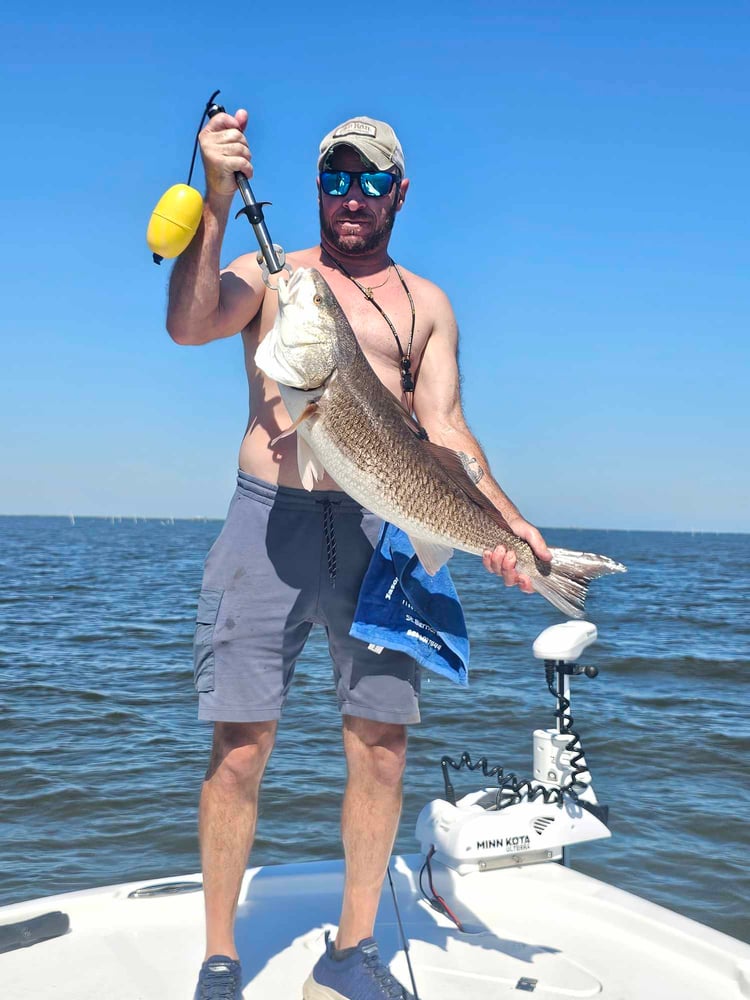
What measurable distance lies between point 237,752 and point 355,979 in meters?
0.88

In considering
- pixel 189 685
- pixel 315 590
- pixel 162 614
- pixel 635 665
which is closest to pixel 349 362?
pixel 315 590

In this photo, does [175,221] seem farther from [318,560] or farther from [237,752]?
[237,752]

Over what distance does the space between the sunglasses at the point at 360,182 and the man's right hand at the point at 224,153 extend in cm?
52

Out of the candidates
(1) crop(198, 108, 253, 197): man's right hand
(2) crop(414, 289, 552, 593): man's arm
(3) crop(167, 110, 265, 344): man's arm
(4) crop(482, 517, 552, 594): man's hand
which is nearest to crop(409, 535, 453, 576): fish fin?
(4) crop(482, 517, 552, 594): man's hand

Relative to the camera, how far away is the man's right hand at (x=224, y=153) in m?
2.96

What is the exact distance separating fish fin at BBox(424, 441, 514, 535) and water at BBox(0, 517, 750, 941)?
4037 mm

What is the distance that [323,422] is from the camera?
2943mm

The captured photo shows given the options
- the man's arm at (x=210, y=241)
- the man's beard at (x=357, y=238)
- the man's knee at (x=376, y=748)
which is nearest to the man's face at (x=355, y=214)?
the man's beard at (x=357, y=238)

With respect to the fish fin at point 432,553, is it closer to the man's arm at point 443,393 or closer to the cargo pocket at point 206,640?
the man's arm at point 443,393

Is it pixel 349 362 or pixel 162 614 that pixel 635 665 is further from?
pixel 349 362

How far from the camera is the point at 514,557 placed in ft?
10.4

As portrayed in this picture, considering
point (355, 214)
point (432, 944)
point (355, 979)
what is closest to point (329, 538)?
point (355, 214)

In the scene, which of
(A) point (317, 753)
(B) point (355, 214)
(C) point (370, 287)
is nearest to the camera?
(B) point (355, 214)

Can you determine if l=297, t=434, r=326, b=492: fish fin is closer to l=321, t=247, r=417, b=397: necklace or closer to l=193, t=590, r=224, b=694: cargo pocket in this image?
l=193, t=590, r=224, b=694: cargo pocket
